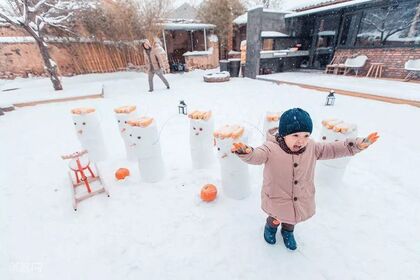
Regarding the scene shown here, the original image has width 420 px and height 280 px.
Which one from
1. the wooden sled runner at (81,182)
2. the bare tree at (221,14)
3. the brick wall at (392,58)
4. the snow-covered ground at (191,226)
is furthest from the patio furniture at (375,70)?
the bare tree at (221,14)

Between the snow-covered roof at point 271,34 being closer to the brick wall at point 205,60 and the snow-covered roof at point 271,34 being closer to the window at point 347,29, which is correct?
the window at point 347,29

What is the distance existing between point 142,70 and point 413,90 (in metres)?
13.0

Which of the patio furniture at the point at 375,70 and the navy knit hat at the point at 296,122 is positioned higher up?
the navy knit hat at the point at 296,122

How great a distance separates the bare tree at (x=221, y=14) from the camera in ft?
51.0

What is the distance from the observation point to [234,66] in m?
10.9

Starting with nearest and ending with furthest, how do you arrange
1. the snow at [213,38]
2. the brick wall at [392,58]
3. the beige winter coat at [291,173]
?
the beige winter coat at [291,173], the brick wall at [392,58], the snow at [213,38]

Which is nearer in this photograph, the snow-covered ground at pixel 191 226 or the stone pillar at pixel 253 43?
the snow-covered ground at pixel 191 226

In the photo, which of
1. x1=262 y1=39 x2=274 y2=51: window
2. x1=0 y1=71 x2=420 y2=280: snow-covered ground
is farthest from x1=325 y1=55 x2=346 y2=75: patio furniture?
x1=0 y1=71 x2=420 y2=280: snow-covered ground

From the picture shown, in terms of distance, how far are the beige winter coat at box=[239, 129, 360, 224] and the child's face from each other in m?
0.07

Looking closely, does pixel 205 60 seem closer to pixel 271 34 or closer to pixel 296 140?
pixel 271 34

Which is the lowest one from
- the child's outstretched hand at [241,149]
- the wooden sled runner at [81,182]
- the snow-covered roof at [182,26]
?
the wooden sled runner at [81,182]

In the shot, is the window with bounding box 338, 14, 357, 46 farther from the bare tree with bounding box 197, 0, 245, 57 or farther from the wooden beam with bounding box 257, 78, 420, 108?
the bare tree with bounding box 197, 0, 245, 57

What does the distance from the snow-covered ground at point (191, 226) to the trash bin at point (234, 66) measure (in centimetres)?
821

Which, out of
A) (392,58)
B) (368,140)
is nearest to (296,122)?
(368,140)
